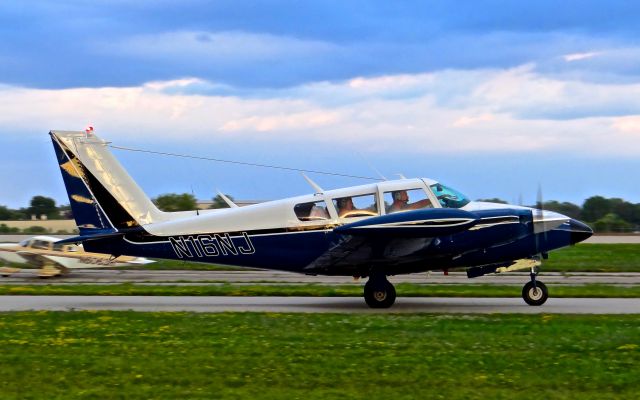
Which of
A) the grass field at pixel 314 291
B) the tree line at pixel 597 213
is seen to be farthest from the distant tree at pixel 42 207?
the grass field at pixel 314 291

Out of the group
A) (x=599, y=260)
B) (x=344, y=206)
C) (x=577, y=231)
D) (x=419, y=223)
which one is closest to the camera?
(x=419, y=223)

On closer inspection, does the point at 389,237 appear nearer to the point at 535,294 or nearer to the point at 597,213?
the point at 535,294

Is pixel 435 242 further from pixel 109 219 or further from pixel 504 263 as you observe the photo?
pixel 109 219

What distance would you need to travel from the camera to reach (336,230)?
1582 centimetres

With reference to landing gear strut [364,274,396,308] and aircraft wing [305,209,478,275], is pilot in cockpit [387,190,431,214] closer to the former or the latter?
aircraft wing [305,209,478,275]

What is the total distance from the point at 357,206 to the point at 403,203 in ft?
2.96

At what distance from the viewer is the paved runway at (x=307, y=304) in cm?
1636

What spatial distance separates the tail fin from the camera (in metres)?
17.7

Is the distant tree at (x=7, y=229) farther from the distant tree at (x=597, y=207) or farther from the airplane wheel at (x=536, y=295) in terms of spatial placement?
the airplane wheel at (x=536, y=295)

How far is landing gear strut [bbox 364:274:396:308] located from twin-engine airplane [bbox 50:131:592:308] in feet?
0.06

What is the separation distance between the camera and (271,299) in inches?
750

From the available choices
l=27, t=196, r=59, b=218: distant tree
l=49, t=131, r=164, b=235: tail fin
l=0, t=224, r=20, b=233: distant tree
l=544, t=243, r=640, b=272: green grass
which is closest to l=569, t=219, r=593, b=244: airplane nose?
l=49, t=131, r=164, b=235: tail fin

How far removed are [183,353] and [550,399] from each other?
15.1ft

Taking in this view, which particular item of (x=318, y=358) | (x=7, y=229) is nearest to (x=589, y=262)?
(x=318, y=358)
